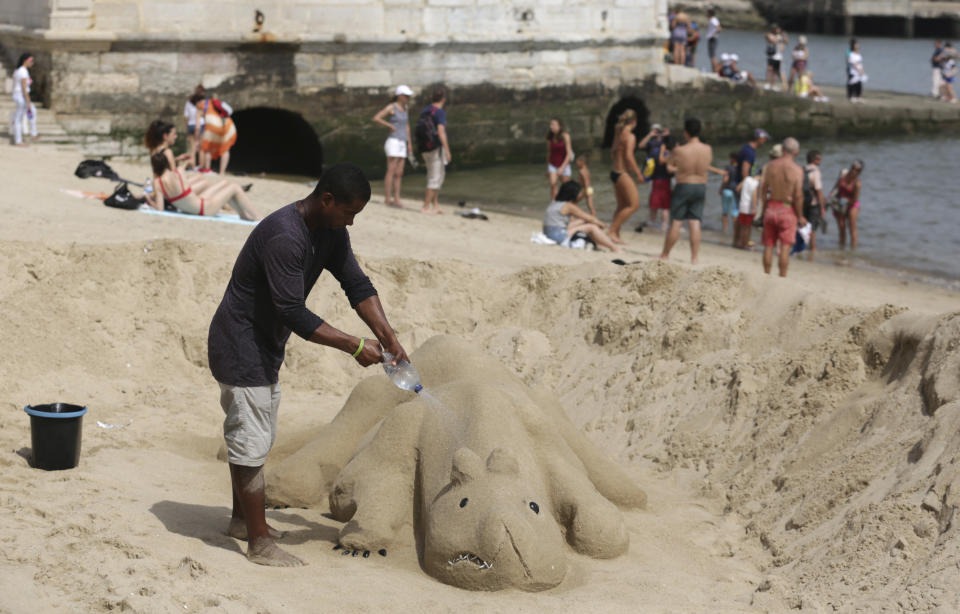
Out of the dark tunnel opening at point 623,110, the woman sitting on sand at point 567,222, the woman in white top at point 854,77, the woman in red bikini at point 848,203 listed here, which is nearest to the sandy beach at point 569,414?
the woman sitting on sand at point 567,222

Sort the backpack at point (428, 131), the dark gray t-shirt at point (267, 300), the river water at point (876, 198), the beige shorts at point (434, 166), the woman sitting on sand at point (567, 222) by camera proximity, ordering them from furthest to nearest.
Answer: the river water at point (876, 198)
the beige shorts at point (434, 166)
the backpack at point (428, 131)
the woman sitting on sand at point (567, 222)
the dark gray t-shirt at point (267, 300)

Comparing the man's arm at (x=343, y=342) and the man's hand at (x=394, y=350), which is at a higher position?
the man's arm at (x=343, y=342)

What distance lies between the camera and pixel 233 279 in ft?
16.5

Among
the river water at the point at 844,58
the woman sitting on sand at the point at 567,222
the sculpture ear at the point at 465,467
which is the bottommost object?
the sculpture ear at the point at 465,467

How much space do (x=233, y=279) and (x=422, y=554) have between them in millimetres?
1524

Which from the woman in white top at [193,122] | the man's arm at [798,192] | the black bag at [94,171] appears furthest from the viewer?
the woman in white top at [193,122]

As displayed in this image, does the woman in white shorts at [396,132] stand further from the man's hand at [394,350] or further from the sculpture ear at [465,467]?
the sculpture ear at [465,467]

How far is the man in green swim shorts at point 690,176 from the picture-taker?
12617mm

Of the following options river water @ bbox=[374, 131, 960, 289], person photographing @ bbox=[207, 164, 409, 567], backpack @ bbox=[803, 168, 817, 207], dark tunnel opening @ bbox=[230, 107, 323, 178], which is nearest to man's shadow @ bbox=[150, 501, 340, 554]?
person photographing @ bbox=[207, 164, 409, 567]

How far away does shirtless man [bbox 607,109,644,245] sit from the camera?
14.9m

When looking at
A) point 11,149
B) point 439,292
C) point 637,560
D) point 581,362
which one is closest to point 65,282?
point 439,292

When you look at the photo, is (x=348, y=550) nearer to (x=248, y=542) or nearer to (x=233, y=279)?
(x=248, y=542)

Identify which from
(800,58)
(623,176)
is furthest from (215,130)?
(800,58)

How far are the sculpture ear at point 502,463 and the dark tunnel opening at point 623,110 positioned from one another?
2075 centimetres
